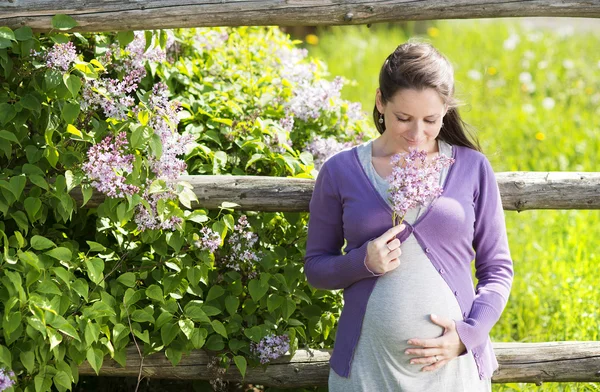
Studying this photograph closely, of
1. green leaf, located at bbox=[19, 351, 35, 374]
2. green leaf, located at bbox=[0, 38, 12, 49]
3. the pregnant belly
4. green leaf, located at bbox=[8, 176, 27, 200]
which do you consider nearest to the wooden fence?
green leaf, located at bbox=[0, 38, 12, 49]

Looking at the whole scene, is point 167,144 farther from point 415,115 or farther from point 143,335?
point 415,115

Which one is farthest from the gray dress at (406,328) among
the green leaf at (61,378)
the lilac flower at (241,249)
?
the green leaf at (61,378)

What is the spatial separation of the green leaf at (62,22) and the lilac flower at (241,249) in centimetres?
75

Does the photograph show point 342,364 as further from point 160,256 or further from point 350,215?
point 160,256

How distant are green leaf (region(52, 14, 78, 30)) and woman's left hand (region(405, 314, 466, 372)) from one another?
1.31 m

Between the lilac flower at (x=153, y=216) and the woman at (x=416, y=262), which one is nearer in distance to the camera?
the woman at (x=416, y=262)

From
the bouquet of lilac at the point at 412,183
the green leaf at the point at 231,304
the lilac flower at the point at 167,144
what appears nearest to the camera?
the bouquet of lilac at the point at 412,183

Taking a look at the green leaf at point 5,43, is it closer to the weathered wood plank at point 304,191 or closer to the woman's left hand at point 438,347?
the weathered wood plank at point 304,191

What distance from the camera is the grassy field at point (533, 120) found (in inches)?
145

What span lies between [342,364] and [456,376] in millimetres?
295

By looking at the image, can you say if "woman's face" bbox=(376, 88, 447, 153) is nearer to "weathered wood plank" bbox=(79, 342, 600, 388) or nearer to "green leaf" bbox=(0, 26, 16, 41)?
"weathered wood plank" bbox=(79, 342, 600, 388)

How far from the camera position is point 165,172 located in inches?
95.2

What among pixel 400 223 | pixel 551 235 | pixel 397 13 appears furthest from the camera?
pixel 551 235

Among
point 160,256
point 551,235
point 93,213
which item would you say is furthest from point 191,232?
point 551,235
